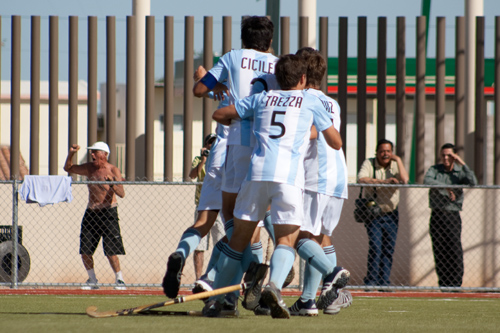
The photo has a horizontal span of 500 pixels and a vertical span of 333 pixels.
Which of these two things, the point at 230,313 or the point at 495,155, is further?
the point at 495,155

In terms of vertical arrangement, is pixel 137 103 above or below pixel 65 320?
above

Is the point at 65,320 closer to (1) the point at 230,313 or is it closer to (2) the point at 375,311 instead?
(1) the point at 230,313

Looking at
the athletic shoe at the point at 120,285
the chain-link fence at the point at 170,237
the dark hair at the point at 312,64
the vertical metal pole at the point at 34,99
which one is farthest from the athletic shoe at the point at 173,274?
the vertical metal pole at the point at 34,99

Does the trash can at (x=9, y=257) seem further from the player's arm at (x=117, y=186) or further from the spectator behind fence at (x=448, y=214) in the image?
the spectator behind fence at (x=448, y=214)

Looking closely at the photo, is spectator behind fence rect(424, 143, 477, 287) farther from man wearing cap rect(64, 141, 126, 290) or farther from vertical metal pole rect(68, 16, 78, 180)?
vertical metal pole rect(68, 16, 78, 180)

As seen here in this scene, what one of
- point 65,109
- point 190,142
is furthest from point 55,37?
point 65,109

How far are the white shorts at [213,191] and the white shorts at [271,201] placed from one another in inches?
25.0

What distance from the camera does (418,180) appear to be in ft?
38.4

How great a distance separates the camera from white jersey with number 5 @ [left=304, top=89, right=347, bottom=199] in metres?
6.08

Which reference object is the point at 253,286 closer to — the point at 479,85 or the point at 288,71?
the point at 288,71

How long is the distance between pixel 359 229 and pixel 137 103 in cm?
370

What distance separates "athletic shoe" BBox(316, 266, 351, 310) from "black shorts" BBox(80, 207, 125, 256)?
5.02 meters

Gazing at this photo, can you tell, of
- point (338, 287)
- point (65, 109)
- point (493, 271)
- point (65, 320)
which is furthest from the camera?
point (65, 109)

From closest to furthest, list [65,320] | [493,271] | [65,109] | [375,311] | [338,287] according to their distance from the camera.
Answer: [65,320] < [338,287] < [375,311] < [493,271] < [65,109]
